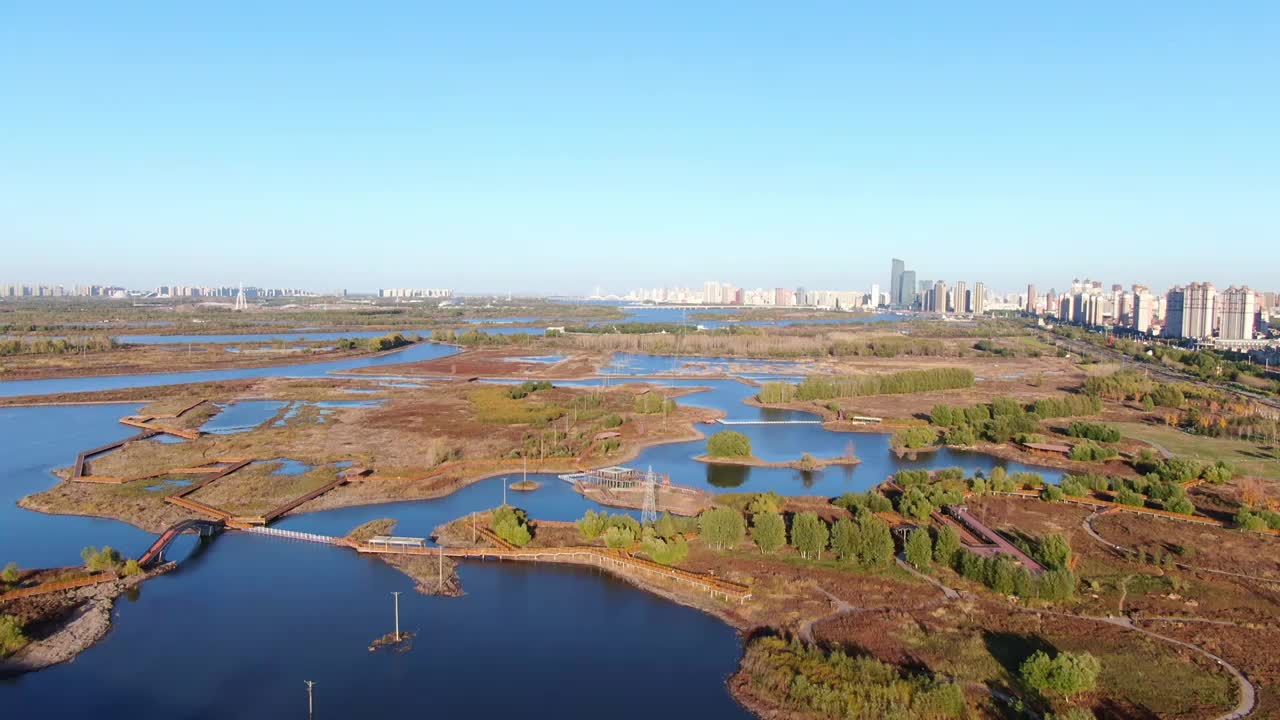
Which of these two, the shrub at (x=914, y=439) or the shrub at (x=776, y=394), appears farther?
the shrub at (x=776, y=394)

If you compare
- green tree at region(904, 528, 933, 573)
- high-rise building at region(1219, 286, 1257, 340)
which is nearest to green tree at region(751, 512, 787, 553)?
green tree at region(904, 528, 933, 573)

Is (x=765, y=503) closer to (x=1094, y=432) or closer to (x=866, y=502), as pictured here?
(x=866, y=502)

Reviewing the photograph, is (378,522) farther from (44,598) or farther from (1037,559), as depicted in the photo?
(1037,559)

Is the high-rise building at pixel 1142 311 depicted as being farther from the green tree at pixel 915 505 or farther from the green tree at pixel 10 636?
the green tree at pixel 10 636

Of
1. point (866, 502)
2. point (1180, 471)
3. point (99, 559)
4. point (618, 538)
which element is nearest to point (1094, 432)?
point (1180, 471)

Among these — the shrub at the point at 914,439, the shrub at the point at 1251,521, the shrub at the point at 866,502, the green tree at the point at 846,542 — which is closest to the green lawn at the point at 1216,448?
the shrub at the point at 1251,521
